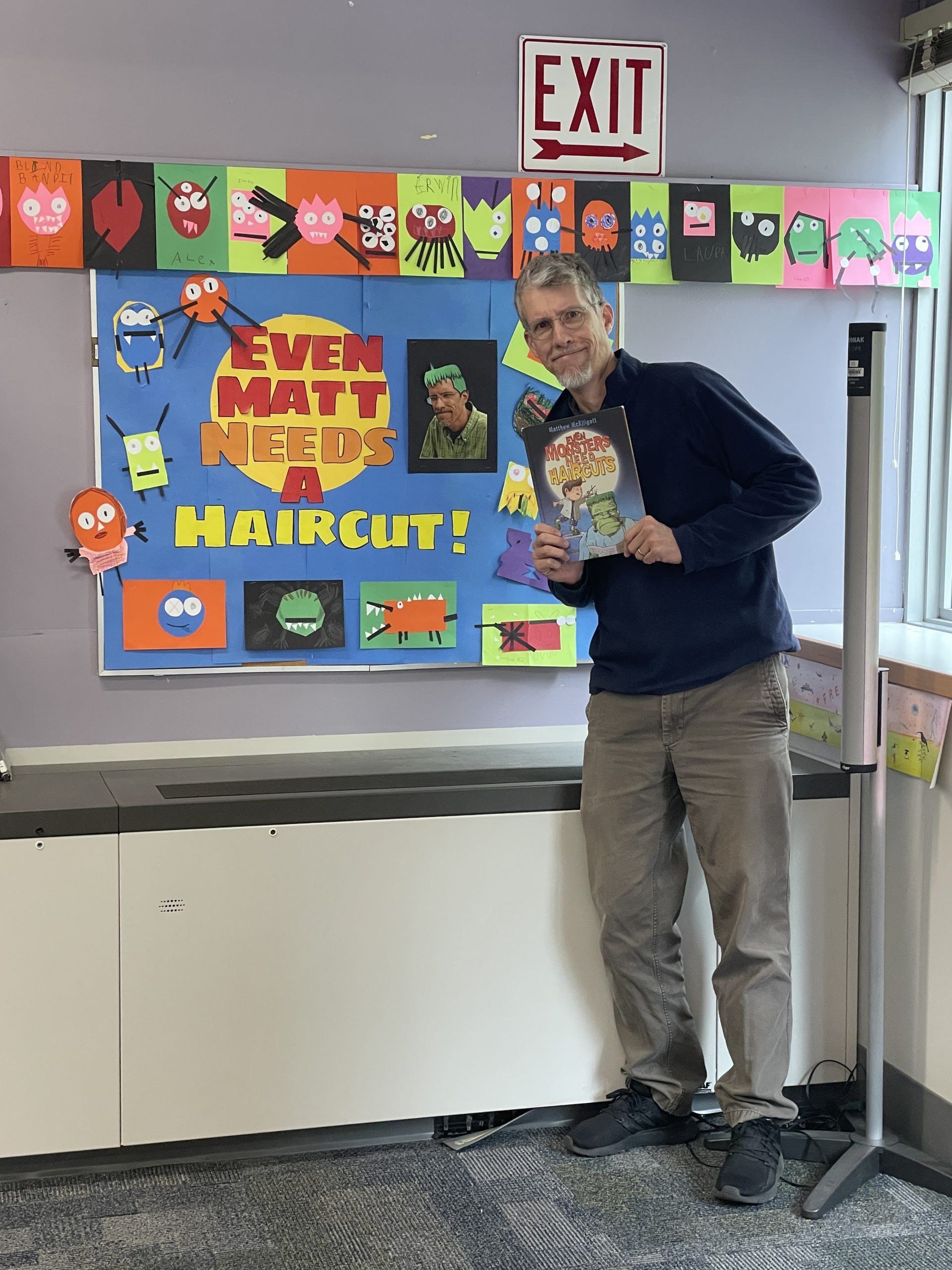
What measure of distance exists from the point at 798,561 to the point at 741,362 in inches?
18.6

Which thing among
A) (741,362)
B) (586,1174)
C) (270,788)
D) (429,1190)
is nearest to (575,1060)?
(586,1174)

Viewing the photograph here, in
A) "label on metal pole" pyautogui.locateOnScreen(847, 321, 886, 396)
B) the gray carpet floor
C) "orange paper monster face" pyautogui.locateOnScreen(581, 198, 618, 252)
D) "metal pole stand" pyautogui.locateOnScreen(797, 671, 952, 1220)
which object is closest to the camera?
the gray carpet floor

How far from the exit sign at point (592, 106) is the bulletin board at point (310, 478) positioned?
317 mm

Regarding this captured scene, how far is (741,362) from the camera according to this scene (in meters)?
2.92

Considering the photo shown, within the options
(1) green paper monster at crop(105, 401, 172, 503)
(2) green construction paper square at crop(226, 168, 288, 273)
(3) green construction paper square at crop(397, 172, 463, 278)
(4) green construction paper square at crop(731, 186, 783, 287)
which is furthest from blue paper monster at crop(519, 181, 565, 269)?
(1) green paper monster at crop(105, 401, 172, 503)

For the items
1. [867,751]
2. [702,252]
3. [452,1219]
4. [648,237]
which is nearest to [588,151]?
[648,237]

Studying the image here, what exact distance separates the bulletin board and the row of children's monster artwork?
5 centimetres

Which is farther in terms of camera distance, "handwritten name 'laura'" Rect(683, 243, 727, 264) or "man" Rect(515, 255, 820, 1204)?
"handwritten name 'laura'" Rect(683, 243, 727, 264)

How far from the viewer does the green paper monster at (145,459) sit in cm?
262

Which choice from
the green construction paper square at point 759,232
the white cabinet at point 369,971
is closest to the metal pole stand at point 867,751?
the white cabinet at point 369,971

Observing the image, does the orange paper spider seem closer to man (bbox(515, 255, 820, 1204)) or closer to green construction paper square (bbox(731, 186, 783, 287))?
man (bbox(515, 255, 820, 1204))

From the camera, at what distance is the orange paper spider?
2.63 m

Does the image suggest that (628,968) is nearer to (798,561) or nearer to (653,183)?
(798,561)

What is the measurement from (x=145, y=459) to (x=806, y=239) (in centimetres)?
153
